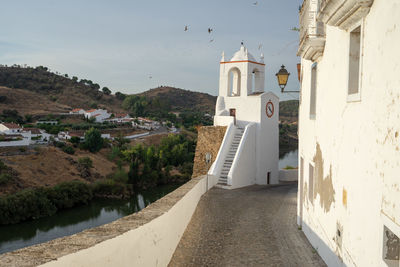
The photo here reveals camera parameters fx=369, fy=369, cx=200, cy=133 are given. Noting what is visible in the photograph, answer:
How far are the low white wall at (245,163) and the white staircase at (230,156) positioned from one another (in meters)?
0.21

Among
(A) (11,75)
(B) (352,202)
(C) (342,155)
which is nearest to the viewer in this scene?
(B) (352,202)

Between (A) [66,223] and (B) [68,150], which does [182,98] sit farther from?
(A) [66,223]

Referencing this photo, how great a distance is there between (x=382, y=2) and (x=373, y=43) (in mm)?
352

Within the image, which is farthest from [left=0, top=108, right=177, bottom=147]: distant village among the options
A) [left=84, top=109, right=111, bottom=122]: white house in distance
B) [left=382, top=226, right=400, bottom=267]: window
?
[left=382, top=226, right=400, bottom=267]: window

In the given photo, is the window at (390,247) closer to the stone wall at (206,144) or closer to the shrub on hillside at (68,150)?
the stone wall at (206,144)

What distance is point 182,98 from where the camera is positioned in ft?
308

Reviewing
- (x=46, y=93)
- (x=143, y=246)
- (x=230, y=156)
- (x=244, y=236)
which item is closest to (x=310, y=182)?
(x=244, y=236)

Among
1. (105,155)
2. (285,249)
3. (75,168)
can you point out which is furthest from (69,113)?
(285,249)

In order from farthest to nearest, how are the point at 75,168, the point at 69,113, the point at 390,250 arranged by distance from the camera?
the point at 69,113
the point at 75,168
the point at 390,250

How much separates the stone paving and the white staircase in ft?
7.14

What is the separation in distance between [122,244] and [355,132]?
2567 millimetres

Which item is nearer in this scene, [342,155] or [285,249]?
[342,155]

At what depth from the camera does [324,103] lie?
5277 millimetres

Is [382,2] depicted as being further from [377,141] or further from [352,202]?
[352,202]
